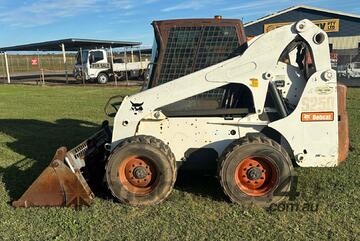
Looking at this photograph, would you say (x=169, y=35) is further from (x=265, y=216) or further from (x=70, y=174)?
(x=265, y=216)

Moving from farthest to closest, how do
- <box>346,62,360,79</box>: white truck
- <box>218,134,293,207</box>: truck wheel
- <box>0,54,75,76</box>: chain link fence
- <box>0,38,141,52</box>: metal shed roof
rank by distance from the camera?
<box>0,54,75,76</box>: chain link fence, <box>0,38,141,52</box>: metal shed roof, <box>346,62,360,79</box>: white truck, <box>218,134,293,207</box>: truck wheel

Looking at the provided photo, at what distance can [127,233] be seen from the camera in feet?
14.3

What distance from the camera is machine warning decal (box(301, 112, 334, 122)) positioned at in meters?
4.92

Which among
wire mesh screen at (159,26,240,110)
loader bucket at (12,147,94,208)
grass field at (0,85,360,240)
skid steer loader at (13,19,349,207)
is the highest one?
wire mesh screen at (159,26,240,110)

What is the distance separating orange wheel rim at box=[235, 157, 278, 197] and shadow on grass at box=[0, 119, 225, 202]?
405 millimetres

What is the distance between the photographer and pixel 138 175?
5.00 meters

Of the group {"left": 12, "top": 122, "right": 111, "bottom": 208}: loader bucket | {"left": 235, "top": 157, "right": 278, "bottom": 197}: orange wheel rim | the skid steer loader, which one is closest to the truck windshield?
the skid steer loader

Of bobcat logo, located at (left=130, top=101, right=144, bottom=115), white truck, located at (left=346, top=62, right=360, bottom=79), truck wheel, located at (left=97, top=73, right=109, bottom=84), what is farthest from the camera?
truck wheel, located at (left=97, top=73, right=109, bottom=84)

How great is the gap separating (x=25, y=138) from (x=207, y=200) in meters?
5.44

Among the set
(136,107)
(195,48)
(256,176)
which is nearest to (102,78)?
(195,48)

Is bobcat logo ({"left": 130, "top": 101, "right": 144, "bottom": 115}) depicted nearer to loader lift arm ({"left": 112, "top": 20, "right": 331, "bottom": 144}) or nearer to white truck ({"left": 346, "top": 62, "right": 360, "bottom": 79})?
loader lift arm ({"left": 112, "top": 20, "right": 331, "bottom": 144})

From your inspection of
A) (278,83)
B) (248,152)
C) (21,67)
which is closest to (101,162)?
(248,152)

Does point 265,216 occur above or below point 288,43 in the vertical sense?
below

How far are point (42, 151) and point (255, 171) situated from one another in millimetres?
4556
